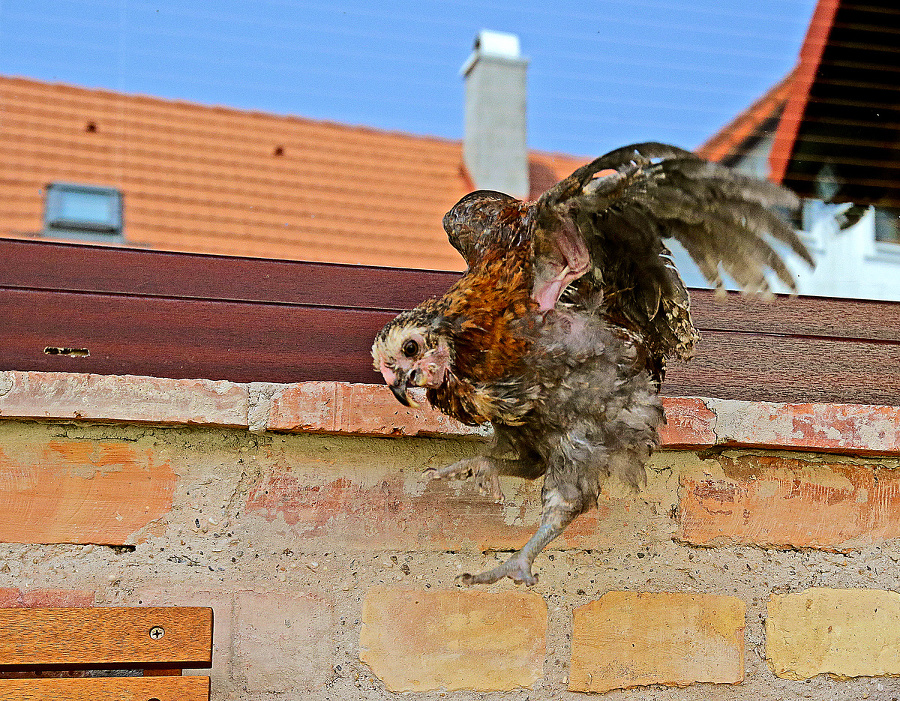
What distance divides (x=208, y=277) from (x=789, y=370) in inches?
51.9

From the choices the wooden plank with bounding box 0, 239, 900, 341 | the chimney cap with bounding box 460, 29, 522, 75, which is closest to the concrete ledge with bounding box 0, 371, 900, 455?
the wooden plank with bounding box 0, 239, 900, 341

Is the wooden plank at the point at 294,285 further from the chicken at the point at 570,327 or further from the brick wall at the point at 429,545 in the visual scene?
the chicken at the point at 570,327

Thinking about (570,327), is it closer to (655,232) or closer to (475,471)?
(655,232)

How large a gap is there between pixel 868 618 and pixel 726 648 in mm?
332

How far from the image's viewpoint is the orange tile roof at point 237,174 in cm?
186

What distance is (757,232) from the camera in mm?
1363

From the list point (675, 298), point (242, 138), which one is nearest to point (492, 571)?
point (675, 298)

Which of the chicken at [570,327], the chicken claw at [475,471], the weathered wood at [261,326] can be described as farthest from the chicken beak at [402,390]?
the weathered wood at [261,326]

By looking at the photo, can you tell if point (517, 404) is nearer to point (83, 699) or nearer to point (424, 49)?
point (83, 699)

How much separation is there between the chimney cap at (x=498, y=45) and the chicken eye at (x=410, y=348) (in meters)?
0.98

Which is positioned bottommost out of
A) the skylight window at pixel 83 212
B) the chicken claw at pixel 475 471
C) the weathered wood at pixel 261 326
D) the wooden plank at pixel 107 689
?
the wooden plank at pixel 107 689

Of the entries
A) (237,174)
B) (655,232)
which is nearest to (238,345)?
(237,174)

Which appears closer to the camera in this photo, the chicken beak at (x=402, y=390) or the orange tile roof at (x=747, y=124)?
the chicken beak at (x=402, y=390)

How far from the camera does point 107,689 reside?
53.7 inches
